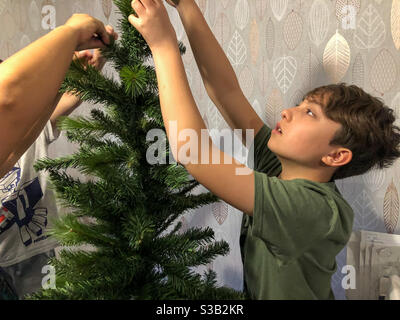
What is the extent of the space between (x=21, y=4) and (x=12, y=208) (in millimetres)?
1297

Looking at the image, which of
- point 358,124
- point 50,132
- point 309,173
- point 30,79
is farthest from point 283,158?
point 50,132

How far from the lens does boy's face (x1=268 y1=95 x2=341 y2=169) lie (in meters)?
0.77

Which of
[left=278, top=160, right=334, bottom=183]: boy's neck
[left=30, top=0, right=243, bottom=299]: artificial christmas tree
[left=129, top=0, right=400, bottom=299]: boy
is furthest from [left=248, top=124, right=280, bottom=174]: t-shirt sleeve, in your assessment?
[left=30, top=0, right=243, bottom=299]: artificial christmas tree

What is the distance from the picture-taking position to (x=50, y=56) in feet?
1.89

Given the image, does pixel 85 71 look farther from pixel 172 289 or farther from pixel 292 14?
pixel 292 14

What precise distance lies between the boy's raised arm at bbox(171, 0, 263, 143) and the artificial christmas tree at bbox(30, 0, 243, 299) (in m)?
0.22

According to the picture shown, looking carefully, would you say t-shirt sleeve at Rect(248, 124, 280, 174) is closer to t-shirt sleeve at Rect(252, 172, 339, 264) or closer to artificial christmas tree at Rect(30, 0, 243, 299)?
t-shirt sleeve at Rect(252, 172, 339, 264)

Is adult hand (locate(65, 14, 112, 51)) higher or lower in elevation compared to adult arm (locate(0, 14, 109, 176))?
higher

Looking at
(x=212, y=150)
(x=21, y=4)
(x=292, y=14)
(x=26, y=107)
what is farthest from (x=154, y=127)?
(x=21, y=4)

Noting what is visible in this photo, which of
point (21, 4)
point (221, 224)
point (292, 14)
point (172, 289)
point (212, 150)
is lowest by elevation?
point (172, 289)

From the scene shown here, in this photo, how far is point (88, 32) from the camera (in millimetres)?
655

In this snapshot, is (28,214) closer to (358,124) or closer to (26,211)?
(26,211)

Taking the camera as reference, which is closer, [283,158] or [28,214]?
[283,158]

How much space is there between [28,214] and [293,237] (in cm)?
88
